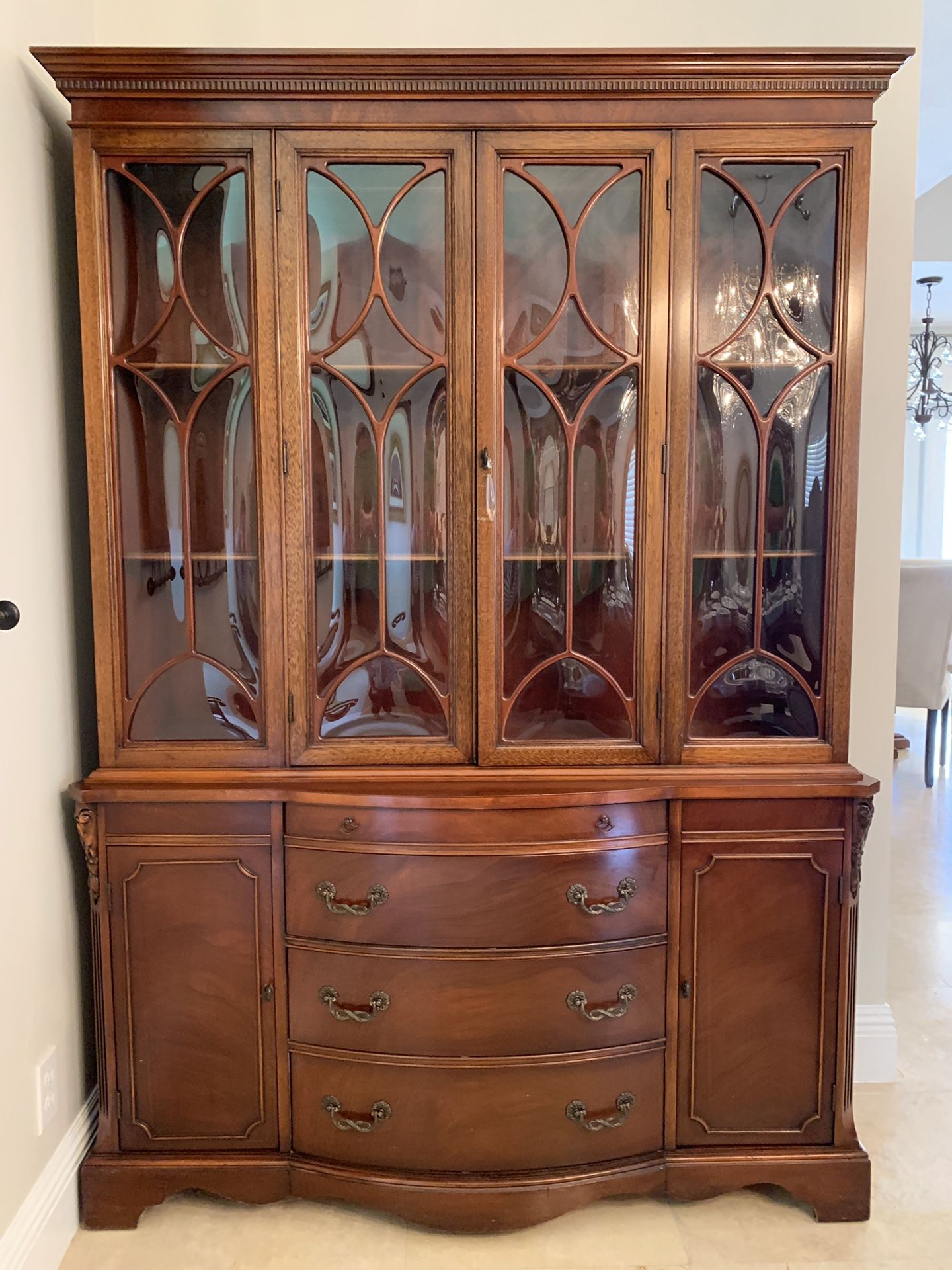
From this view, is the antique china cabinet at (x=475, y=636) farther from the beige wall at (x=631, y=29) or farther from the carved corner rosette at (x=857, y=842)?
the beige wall at (x=631, y=29)

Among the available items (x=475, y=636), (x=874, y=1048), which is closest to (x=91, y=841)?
(x=475, y=636)

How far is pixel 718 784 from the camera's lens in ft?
5.73

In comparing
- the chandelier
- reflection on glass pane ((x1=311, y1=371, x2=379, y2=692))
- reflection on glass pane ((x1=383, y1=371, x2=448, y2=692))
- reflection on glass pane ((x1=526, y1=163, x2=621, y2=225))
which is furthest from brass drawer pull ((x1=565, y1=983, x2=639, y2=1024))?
the chandelier

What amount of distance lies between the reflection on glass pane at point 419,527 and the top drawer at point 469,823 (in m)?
0.26

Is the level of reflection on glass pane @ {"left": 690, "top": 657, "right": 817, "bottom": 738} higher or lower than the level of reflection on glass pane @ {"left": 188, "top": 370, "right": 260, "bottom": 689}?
lower

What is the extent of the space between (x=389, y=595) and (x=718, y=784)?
0.74 metres

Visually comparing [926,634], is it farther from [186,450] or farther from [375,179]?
[186,450]

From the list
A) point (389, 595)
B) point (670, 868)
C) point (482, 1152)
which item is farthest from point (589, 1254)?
point (389, 595)

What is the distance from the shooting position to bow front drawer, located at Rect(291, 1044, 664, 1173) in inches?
68.1

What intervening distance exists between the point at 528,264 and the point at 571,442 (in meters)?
0.34

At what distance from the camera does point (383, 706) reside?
5.91 feet

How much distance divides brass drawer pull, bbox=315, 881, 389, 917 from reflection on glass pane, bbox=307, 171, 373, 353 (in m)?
1.02

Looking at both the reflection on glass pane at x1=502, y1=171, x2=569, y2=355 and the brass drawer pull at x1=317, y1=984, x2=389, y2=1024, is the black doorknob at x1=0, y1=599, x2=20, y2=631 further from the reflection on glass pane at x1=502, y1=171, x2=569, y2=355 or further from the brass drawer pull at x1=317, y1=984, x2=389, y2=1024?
the reflection on glass pane at x1=502, y1=171, x2=569, y2=355

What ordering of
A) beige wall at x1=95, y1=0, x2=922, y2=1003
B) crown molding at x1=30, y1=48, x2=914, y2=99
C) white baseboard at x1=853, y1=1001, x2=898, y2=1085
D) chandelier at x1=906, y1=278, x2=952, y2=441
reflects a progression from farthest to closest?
chandelier at x1=906, y1=278, x2=952, y2=441 < white baseboard at x1=853, y1=1001, x2=898, y2=1085 < beige wall at x1=95, y1=0, x2=922, y2=1003 < crown molding at x1=30, y1=48, x2=914, y2=99
